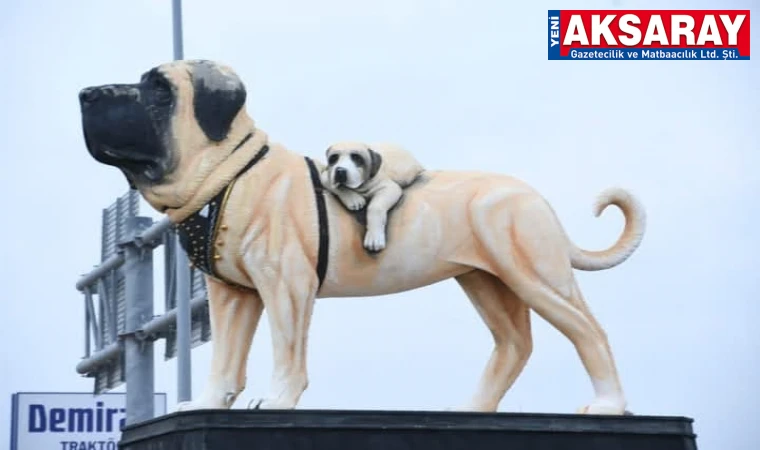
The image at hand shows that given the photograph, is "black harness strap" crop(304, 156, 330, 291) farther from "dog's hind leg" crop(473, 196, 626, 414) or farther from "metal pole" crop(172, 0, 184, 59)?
"metal pole" crop(172, 0, 184, 59)

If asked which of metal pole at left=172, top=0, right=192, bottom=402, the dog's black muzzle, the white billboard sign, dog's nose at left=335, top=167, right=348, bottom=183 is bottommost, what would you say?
the white billboard sign

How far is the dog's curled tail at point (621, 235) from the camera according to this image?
14.1 metres

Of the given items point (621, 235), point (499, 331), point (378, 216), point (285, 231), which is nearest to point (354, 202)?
point (378, 216)

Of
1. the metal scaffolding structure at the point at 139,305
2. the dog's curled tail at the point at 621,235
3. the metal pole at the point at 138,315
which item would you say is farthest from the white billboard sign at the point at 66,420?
the dog's curled tail at the point at 621,235

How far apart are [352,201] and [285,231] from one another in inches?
19.2

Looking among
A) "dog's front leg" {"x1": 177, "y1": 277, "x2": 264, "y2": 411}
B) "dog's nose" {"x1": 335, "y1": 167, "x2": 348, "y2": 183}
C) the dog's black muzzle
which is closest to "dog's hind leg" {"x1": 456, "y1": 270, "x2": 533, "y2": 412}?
"dog's nose" {"x1": 335, "y1": 167, "x2": 348, "y2": 183}

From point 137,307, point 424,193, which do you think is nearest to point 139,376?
point 137,307

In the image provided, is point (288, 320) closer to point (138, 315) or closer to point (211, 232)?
point (211, 232)

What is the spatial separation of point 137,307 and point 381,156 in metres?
7.70

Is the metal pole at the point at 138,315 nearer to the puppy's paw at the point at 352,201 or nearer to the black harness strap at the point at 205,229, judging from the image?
the black harness strap at the point at 205,229

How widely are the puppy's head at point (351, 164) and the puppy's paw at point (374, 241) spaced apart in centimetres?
32

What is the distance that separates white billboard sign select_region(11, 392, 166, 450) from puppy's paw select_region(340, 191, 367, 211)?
17.0 m

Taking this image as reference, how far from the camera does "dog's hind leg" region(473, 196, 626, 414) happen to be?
535 inches

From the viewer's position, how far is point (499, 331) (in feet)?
46.1
